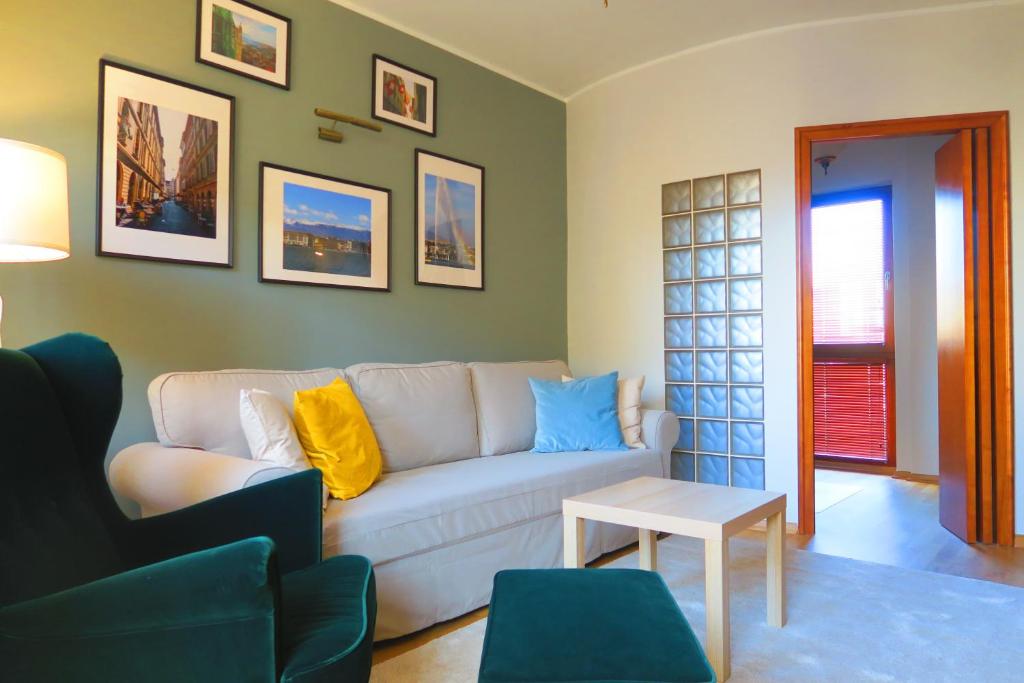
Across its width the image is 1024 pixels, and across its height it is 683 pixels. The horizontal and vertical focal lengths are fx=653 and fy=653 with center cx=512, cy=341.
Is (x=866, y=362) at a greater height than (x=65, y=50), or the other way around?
(x=65, y=50)

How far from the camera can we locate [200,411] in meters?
2.33

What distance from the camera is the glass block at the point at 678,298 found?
12.9 ft

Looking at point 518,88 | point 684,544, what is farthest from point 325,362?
point 518,88

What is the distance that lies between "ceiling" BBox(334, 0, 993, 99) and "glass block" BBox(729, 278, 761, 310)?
1403 mm

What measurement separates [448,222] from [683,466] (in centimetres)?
202

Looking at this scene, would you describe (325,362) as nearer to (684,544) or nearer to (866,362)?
(684,544)

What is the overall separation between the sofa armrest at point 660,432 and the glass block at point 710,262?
914mm

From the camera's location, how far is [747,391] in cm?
370

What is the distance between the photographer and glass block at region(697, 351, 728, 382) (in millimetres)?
3791

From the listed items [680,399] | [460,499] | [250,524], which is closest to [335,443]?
[460,499]

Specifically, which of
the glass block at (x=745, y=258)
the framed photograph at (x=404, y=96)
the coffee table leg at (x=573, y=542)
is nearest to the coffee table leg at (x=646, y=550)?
the coffee table leg at (x=573, y=542)

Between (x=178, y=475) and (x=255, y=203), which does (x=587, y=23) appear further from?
(x=178, y=475)

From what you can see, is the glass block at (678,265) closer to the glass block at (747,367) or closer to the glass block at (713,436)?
the glass block at (747,367)

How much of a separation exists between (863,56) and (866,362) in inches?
103
